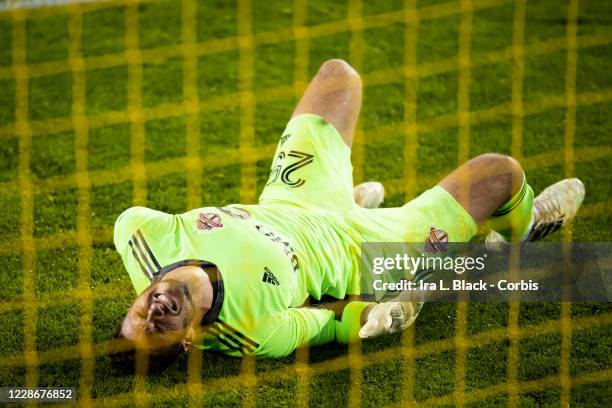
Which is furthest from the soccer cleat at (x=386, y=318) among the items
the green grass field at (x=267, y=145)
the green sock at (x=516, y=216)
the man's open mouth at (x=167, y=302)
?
the man's open mouth at (x=167, y=302)

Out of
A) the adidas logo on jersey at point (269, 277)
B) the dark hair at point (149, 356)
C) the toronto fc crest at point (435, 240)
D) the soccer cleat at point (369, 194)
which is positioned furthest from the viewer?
the soccer cleat at point (369, 194)

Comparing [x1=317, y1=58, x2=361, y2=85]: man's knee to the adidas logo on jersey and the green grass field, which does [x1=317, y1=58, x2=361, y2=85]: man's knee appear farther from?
the adidas logo on jersey

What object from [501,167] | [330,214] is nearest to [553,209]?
[501,167]

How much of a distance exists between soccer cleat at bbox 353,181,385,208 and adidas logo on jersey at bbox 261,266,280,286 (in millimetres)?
975

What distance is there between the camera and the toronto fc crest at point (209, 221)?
2660 millimetres

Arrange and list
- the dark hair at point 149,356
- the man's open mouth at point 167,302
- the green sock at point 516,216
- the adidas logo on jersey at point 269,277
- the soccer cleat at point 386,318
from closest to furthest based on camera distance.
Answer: the man's open mouth at point 167,302 → the dark hair at point 149,356 → the adidas logo on jersey at point 269,277 → the soccer cleat at point 386,318 → the green sock at point 516,216

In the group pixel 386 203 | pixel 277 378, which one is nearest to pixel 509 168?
pixel 386 203

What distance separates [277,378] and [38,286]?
1.03 meters

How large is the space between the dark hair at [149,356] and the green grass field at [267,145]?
122 millimetres

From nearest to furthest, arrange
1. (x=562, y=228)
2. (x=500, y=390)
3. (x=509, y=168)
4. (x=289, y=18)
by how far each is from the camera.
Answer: (x=500, y=390), (x=509, y=168), (x=562, y=228), (x=289, y=18)

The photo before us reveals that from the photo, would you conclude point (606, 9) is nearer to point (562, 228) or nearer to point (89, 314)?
point (562, 228)

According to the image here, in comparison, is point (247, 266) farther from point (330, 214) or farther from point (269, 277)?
point (330, 214)

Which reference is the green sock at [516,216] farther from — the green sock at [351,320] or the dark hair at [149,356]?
the dark hair at [149,356]

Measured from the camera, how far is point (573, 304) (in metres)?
3.12
